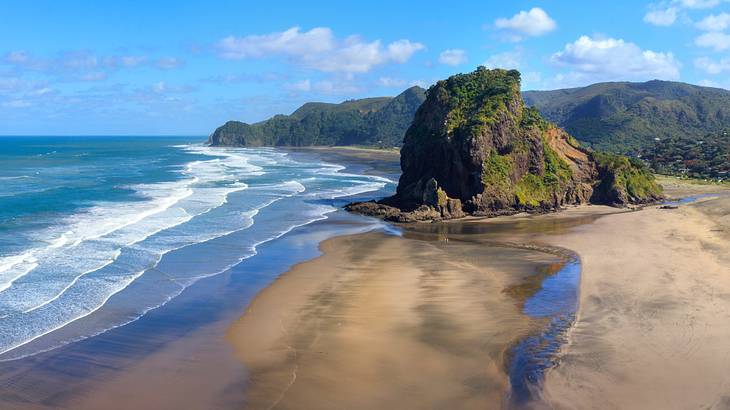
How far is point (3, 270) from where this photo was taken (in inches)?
1008

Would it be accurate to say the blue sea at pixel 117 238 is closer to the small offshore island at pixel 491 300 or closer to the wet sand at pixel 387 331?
the small offshore island at pixel 491 300

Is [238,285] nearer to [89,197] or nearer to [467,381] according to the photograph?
[467,381]

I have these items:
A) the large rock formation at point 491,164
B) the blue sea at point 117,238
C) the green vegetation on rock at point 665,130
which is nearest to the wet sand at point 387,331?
the blue sea at point 117,238

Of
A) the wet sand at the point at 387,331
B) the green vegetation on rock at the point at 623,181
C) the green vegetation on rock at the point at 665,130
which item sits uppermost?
the green vegetation on rock at the point at 665,130

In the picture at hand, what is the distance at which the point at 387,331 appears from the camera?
63.0ft

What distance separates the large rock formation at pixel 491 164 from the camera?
145 ft

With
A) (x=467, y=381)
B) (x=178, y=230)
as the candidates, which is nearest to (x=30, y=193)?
(x=178, y=230)

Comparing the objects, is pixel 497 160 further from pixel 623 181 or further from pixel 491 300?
pixel 491 300

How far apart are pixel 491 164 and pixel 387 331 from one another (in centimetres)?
2806

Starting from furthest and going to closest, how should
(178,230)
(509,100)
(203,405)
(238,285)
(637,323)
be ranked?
1. (509,100)
2. (178,230)
3. (238,285)
4. (637,323)
5. (203,405)

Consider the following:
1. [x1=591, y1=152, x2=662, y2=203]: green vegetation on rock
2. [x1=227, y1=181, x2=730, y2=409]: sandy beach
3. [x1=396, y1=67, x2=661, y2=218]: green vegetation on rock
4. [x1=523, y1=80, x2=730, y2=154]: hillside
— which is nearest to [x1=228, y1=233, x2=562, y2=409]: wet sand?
[x1=227, y1=181, x2=730, y2=409]: sandy beach

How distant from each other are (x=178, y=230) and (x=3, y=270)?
Result: 11.6 meters

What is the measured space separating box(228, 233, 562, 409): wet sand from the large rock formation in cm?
1456

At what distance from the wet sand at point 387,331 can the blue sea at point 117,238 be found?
209 inches
